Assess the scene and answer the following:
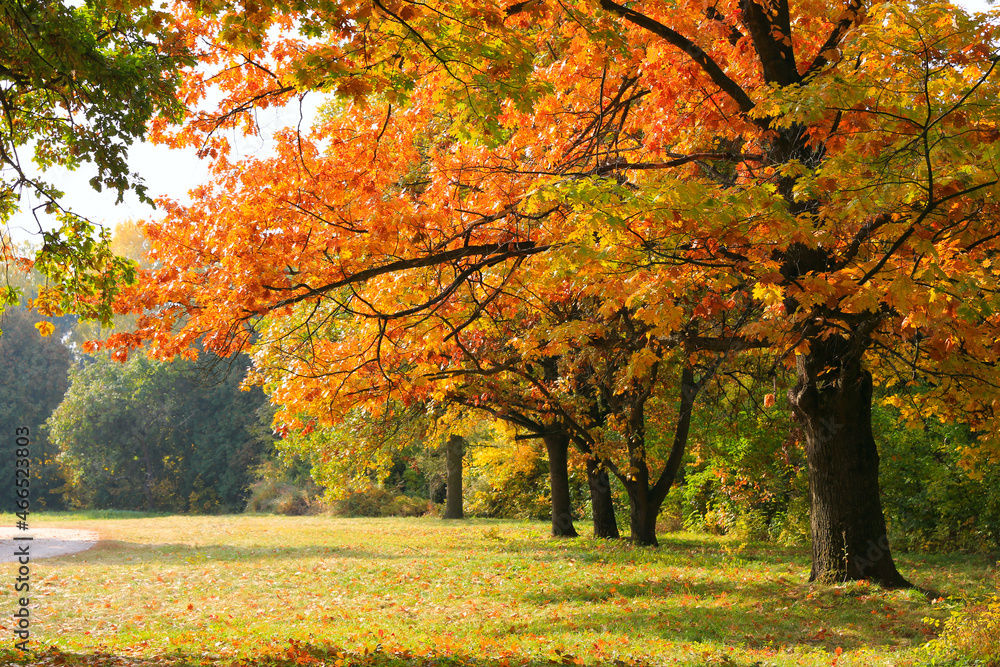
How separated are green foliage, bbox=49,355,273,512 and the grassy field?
26.2 metres

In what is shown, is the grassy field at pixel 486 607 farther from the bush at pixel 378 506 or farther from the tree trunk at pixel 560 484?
the bush at pixel 378 506

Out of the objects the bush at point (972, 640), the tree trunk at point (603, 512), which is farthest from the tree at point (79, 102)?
the tree trunk at point (603, 512)

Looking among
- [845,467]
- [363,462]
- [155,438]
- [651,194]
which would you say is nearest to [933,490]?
[845,467]

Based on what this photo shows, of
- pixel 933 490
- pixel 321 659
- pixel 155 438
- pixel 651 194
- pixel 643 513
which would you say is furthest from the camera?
pixel 155 438

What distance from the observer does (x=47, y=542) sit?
19.9 meters

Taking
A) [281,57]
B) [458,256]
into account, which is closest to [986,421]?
[458,256]

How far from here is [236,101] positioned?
Result: 757cm

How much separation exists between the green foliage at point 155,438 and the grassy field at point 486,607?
26.2 m

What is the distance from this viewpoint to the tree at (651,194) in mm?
5340

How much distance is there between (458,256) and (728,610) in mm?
5752

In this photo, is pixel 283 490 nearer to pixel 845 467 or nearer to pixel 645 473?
pixel 645 473

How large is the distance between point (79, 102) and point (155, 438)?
136ft

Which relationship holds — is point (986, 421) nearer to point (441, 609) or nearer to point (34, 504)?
point (441, 609)

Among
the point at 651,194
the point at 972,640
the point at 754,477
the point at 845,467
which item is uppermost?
the point at 651,194
